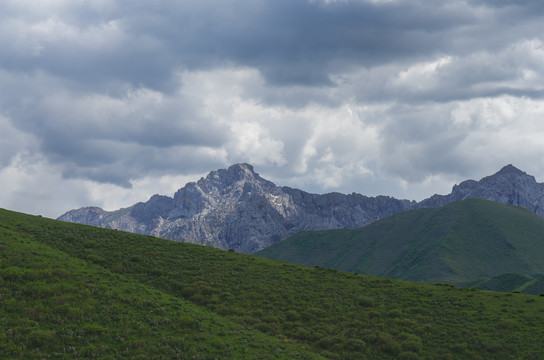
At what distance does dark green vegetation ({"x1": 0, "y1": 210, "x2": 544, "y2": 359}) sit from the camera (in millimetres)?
43125

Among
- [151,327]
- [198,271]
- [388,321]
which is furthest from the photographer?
[198,271]

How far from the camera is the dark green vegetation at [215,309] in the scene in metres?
43.1

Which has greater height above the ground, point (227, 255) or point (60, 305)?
point (227, 255)

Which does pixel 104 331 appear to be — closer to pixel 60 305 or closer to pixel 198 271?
pixel 60 305

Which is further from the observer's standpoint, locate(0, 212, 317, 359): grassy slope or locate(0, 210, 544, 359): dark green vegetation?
locate(0, 210, 544, 359): dark green vegetation

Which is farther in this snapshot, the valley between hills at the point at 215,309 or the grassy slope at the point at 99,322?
the valley between hills at the point at 215,309

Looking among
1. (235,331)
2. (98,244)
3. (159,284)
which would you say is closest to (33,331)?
(235,331)

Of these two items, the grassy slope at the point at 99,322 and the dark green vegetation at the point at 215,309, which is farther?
the dark green vegetation at the point at 215,309

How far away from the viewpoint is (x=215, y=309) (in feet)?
208

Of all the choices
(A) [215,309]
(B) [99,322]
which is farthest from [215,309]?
(B) [99,322]

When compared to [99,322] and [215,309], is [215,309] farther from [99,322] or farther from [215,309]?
[99,322]

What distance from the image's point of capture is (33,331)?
39750 millimetres

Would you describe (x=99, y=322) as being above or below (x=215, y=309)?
below

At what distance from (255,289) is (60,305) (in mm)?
34635
